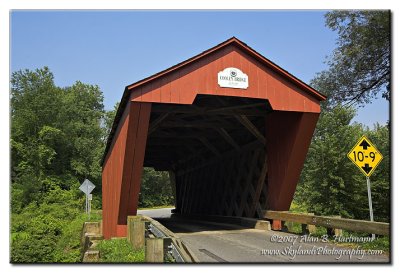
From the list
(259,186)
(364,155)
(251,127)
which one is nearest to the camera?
(364,155)

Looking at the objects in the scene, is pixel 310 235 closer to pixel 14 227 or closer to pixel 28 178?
pixel 14 227

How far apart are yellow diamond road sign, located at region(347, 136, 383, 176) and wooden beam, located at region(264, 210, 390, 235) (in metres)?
1.18

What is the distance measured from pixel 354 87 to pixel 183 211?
11.7 meters

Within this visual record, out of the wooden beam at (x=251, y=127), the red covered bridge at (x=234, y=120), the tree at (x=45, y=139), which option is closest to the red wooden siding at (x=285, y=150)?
the red covered bridge at (x=234, y=120)

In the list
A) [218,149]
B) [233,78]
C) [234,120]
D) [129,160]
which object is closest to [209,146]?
[218,149]

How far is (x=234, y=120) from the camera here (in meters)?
14.2

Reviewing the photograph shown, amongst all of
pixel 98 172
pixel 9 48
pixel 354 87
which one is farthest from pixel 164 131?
pixel 98 172

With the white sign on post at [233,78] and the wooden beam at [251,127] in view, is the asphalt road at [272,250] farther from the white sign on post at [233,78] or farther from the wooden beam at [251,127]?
the white sign on post at [233,78]

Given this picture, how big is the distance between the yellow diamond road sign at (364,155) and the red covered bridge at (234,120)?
2201mm

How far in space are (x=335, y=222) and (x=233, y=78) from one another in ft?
13.3

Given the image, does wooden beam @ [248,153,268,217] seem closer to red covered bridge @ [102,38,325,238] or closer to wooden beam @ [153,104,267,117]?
red covered bridge @ [102,38,325,238]

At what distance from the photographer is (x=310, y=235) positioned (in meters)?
9.14

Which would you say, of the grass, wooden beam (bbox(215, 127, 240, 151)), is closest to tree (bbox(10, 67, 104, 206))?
wooden beam (bbox(215, 127, 240, 151))

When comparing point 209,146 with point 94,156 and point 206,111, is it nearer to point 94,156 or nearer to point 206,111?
point 206,111
